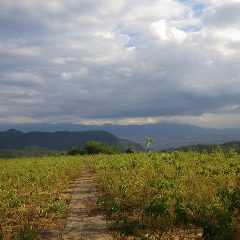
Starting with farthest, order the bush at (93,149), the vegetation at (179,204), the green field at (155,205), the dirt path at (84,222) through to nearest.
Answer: the bush at (93,149), the dirt path at (84,222), the green field at (155,205), the vegetation at (179,204)

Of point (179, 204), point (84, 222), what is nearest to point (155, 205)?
point (179, 204)

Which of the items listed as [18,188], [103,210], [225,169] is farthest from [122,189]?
[18,188]

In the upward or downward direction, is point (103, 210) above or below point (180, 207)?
below

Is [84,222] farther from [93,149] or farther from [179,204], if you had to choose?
[93,149]

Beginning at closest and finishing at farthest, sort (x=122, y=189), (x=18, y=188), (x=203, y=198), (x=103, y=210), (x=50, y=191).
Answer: (x=203, y=198) < (x=103, y=210) < (x=122, y=189) < (x=50, y=191) < (x=18, y=188)

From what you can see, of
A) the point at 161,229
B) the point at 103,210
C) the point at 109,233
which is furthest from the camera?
the point at 103,210

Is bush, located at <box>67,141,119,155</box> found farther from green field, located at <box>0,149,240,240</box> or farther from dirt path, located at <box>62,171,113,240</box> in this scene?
dirt path, located at <box>62,171,113,240</box>

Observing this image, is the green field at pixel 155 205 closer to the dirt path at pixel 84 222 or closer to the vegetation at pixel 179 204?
the vegetation at pixel 179 204

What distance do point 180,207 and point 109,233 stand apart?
10.2 ft

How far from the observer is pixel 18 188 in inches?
957

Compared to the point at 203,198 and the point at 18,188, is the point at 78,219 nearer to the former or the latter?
the point at 203,198

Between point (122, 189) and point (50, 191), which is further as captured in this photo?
point (50, 191)

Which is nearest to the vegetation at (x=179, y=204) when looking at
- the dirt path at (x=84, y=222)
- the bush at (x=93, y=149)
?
the dirt path at (x=84, y=222)

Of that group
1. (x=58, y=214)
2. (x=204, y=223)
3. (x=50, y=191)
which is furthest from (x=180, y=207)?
(x=50, y=191)
